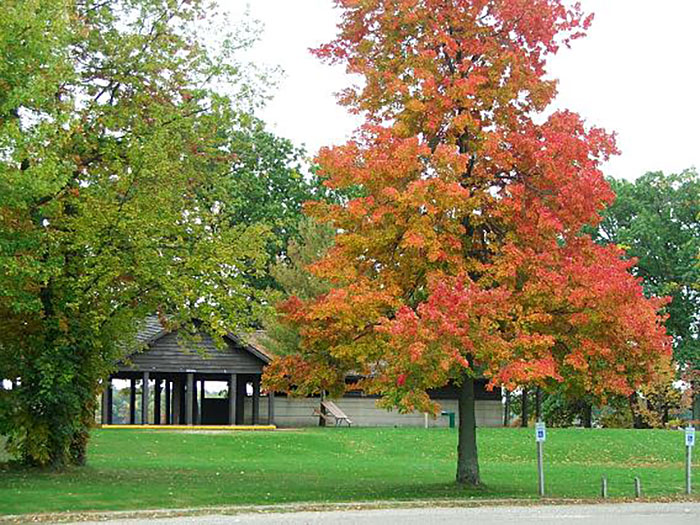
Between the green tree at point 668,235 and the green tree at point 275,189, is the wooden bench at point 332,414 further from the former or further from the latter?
the green tree at point 668,235

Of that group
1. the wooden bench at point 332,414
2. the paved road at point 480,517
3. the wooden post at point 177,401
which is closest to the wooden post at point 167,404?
the wooden post at point 177,401

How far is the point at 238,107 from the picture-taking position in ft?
92.1

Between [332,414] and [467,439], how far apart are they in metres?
25.9

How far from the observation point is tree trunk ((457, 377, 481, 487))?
79.8ft

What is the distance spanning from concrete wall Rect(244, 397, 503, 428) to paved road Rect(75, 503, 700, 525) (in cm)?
2904

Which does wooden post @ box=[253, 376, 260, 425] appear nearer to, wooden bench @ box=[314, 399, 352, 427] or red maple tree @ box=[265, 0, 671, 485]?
wooden bench @ box=[314, 399, 352, 427]

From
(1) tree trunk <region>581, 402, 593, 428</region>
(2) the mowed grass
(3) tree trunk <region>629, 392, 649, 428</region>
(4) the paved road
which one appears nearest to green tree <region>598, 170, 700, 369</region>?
(3) tree trunk <region>629, 392, 649, 428</region>

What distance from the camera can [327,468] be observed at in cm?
3022

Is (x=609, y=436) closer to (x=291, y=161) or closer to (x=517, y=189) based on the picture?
(x=517, y=189)

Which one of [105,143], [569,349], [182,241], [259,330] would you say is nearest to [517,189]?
[569,349]

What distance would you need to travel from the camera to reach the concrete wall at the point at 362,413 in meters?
50.9

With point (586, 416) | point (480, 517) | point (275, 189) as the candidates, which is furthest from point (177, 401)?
point (480, 517)

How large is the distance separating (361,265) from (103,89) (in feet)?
27.6

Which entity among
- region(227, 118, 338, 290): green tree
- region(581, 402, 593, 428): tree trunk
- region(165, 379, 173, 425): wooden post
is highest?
region(227, 118, 338, 290): green tree
